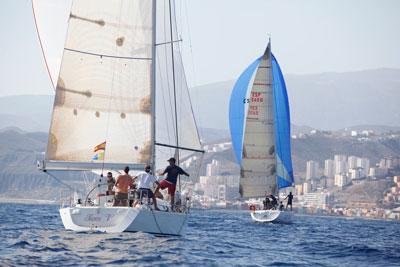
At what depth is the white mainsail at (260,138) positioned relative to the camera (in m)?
59.1

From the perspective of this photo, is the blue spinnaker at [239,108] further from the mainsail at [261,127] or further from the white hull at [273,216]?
the white hull at [273,216]

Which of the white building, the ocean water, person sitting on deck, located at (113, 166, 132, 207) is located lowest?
the ocean water

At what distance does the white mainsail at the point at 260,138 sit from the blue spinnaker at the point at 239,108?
2.47 ft

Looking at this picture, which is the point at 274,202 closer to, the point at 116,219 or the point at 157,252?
the point at 116,219

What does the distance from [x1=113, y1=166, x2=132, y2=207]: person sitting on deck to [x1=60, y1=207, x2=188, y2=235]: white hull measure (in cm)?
92

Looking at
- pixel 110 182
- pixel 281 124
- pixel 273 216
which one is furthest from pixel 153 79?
pixel 281 124

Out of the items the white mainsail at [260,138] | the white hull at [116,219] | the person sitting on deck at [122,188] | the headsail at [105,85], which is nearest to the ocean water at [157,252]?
the white hull at [116,219]

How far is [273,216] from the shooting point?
55.7 metres

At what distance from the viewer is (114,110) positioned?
2919cm

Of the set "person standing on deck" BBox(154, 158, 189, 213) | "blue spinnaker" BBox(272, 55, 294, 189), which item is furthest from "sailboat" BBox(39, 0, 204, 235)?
"blue spinnaker" BBox(272, 55, 294, 189)

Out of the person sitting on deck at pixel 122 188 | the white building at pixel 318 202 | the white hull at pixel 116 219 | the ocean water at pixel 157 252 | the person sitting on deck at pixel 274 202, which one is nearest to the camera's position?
the ocean water at pixel 157 252

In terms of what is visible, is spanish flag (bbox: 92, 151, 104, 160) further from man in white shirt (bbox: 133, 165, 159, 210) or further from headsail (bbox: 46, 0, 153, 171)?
man in white shirt (bbox: 133, 165, 159, 210)

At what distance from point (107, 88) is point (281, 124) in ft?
106

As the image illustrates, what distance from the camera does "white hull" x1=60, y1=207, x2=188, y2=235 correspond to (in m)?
25.9
